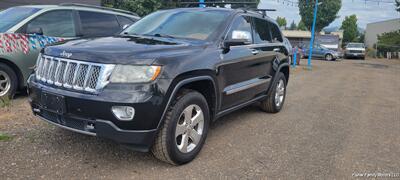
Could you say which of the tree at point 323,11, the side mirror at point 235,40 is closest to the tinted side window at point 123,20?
the side mirror at point 235,40

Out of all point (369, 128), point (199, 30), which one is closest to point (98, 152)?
point (199, 30)

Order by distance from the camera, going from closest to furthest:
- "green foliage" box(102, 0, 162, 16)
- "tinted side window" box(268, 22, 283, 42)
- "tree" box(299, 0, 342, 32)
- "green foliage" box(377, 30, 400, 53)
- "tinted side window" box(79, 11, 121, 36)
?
1. "tinted side window" box(268, 22, 283, 42)
2. "tinted side window" box(79, 11, 121, 36)
3. "green foliage" box(102, 0, 162, 16)
4. "green foliage" box(377, 30, 400, 53)
5. "tree" box(299, 0, 342, 32)

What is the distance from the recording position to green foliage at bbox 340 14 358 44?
69062 mm

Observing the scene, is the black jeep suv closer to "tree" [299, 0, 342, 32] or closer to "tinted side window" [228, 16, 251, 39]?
"tinted side window" [228, 16, 251, 39]

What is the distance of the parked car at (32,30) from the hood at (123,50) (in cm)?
150

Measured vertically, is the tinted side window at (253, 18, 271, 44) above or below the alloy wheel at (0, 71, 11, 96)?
above

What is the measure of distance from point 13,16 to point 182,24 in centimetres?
352

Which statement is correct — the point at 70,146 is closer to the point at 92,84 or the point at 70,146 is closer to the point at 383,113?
the point at 92,84

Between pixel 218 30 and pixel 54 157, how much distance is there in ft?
7.70

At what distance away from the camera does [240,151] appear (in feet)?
13.9

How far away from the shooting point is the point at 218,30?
4.35m

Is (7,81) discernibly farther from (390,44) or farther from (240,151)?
(390,44)

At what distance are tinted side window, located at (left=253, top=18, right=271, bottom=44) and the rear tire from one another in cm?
396

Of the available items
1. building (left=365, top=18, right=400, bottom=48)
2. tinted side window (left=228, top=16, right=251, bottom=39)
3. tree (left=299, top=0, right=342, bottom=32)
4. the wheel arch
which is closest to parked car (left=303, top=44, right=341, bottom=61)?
tree (left=299, top=0, right=342, bottom=32)
